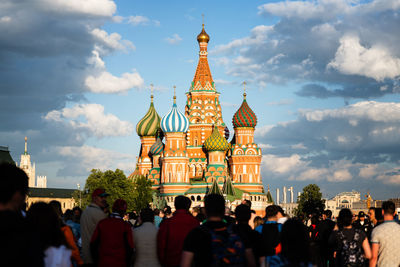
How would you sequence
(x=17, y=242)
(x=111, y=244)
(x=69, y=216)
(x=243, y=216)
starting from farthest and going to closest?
1. (x=69, y=216)
2. (x=111, y=244)
3. (x=243, y=216)
4. (x=17, y=242)

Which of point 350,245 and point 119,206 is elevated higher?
point 119,206

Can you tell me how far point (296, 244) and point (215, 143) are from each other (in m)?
65.6

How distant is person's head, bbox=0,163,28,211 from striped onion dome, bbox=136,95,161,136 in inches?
3019

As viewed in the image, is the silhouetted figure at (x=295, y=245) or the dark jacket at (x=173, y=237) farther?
the dark jacket at (x=173, y=237)

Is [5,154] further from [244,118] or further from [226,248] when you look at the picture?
[226,248]

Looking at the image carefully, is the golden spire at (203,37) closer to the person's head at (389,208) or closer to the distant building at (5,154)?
the distant building at (5,154)

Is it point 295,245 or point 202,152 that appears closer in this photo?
point 295,245

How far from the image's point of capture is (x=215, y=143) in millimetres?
72188

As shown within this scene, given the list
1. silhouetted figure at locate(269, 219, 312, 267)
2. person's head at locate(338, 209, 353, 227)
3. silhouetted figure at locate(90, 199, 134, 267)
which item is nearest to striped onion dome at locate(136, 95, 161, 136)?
person's head at locate(338, 209, 353, 227)

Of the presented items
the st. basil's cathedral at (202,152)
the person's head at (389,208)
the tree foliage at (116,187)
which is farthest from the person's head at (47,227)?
the st. basil's cathedral at (202,152)

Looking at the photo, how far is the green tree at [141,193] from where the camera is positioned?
69.9 metres

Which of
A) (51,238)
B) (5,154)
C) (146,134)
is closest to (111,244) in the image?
(51,238)

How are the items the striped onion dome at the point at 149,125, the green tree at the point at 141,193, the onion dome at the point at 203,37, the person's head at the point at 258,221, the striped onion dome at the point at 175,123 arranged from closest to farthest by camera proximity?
1. the person's head at the point at 258,221
2. the green tree at the point at 141,193
3. the striped onion dome at the point at 175,123
4. the onion dome at the point at 203,37
5. the striped onion dome at the point at 149,125

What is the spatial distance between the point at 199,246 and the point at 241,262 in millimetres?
507
